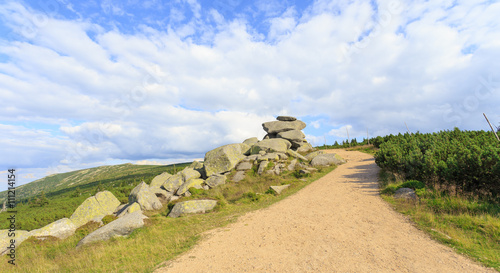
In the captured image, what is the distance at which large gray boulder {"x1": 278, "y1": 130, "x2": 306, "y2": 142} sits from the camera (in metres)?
37.8

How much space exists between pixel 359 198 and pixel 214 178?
15713 mm

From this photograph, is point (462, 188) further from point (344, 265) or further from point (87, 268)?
point (87, 268)

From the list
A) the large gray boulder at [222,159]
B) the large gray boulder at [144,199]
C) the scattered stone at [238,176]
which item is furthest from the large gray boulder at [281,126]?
the large gray boulder at [144,199]

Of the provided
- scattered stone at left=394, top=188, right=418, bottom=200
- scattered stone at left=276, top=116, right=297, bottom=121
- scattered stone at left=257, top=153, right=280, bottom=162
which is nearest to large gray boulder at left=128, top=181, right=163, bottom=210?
scattered stone at left=257, top=153, right=280, bottom=162

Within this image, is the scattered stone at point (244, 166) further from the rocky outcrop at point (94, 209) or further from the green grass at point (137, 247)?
the rocky outcrop at point (94, 209)

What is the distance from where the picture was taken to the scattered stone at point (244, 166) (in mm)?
27350

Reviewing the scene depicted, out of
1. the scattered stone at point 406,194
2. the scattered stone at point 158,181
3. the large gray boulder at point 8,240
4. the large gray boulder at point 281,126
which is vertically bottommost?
the large gray boulder at point 8,240

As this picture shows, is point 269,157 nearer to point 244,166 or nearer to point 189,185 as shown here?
point 244,166

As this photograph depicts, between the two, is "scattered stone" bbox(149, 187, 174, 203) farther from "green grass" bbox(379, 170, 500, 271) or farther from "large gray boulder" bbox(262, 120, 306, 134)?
"large gray boulder" bbox(262, 120, 306, 134)

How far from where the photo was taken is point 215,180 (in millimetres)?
25031

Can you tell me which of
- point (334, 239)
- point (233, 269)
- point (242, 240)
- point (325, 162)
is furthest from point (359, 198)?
point (325, 162)

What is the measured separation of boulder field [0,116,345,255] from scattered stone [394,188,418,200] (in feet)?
29.5

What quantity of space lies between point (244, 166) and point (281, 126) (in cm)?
1592

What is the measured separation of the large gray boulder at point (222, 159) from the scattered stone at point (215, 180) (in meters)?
1.63
